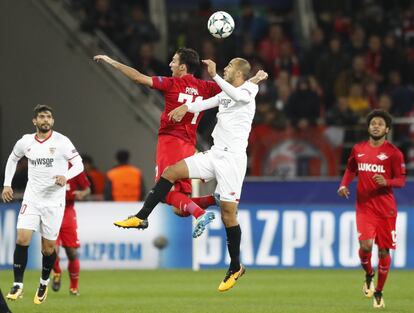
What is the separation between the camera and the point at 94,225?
2325 centimetres

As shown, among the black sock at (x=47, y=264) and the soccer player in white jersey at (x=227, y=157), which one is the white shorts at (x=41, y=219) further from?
the soccer player in white jersey at (x=227, y=157)

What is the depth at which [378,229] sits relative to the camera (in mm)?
16953

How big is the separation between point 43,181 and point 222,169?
259cm

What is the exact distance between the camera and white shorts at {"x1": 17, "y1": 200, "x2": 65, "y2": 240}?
54.9 feet

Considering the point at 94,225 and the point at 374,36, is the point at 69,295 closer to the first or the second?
the point at 94,225

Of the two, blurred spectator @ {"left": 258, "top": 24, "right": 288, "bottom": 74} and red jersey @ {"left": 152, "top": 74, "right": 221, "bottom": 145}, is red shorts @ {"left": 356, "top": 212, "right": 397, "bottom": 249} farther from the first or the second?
blurred spectator @ {"left": 258, "top": 24, "right": 288, "bottom": 74}

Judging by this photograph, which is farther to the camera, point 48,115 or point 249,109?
point 48,115

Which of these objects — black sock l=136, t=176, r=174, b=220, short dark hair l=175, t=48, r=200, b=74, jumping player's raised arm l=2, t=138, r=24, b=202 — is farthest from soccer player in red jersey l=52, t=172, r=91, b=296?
short dark hair l=175, t=48, r=200, b=74

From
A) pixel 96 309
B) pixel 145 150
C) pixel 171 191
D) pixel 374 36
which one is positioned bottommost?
pixel 96 309

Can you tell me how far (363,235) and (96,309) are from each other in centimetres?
338

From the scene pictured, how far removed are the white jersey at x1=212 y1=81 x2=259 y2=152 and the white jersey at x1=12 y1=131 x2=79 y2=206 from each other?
2.37 metres

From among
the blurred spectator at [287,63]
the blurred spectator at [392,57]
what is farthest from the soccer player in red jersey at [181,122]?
the blurred spectator at [392,57]

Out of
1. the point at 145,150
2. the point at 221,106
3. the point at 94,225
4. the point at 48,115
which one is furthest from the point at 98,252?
the point at 221,106

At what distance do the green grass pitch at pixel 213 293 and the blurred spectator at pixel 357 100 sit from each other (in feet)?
11.4
